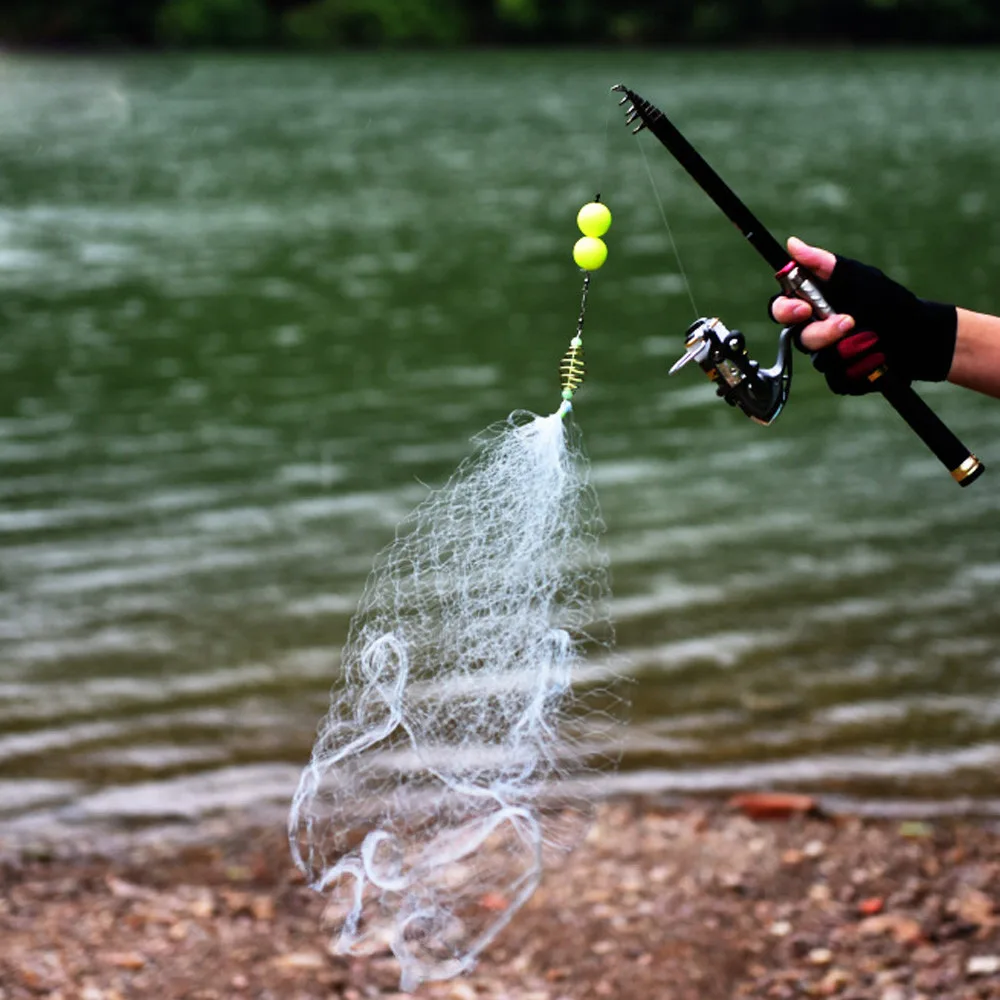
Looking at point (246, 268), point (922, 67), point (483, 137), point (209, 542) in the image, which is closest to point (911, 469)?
point (209, 542)

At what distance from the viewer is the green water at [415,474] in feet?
23.1

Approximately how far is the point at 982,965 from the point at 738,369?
8.37 feet

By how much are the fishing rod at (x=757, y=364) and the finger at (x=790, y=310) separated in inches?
1.0

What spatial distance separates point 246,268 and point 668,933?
52.4 ft

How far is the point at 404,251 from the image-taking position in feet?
69.3

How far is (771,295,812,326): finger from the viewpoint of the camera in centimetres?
338

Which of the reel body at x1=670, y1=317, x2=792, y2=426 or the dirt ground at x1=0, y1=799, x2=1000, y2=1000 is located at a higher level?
the reel body at x1=670, y1=317, x2=792, y2=426

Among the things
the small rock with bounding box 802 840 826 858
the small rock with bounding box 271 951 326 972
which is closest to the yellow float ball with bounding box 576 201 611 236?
the small rock with bounding box 271 951 326 972

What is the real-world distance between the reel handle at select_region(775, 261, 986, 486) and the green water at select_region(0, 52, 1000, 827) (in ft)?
10.7

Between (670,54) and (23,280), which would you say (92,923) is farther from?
(670,54)

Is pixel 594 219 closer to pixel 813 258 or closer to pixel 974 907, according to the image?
pixel 813 258

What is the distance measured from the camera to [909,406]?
3523 mm

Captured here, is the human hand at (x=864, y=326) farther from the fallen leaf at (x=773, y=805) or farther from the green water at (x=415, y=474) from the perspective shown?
the green water at (x=415, y=474)

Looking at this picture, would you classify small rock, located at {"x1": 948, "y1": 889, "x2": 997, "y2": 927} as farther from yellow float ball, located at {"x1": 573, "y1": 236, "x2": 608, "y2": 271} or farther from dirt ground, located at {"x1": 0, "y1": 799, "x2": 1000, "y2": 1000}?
yellow float ball, located at {"x1": 573, "y1": 236, "x2": 608, "y2": 271}
